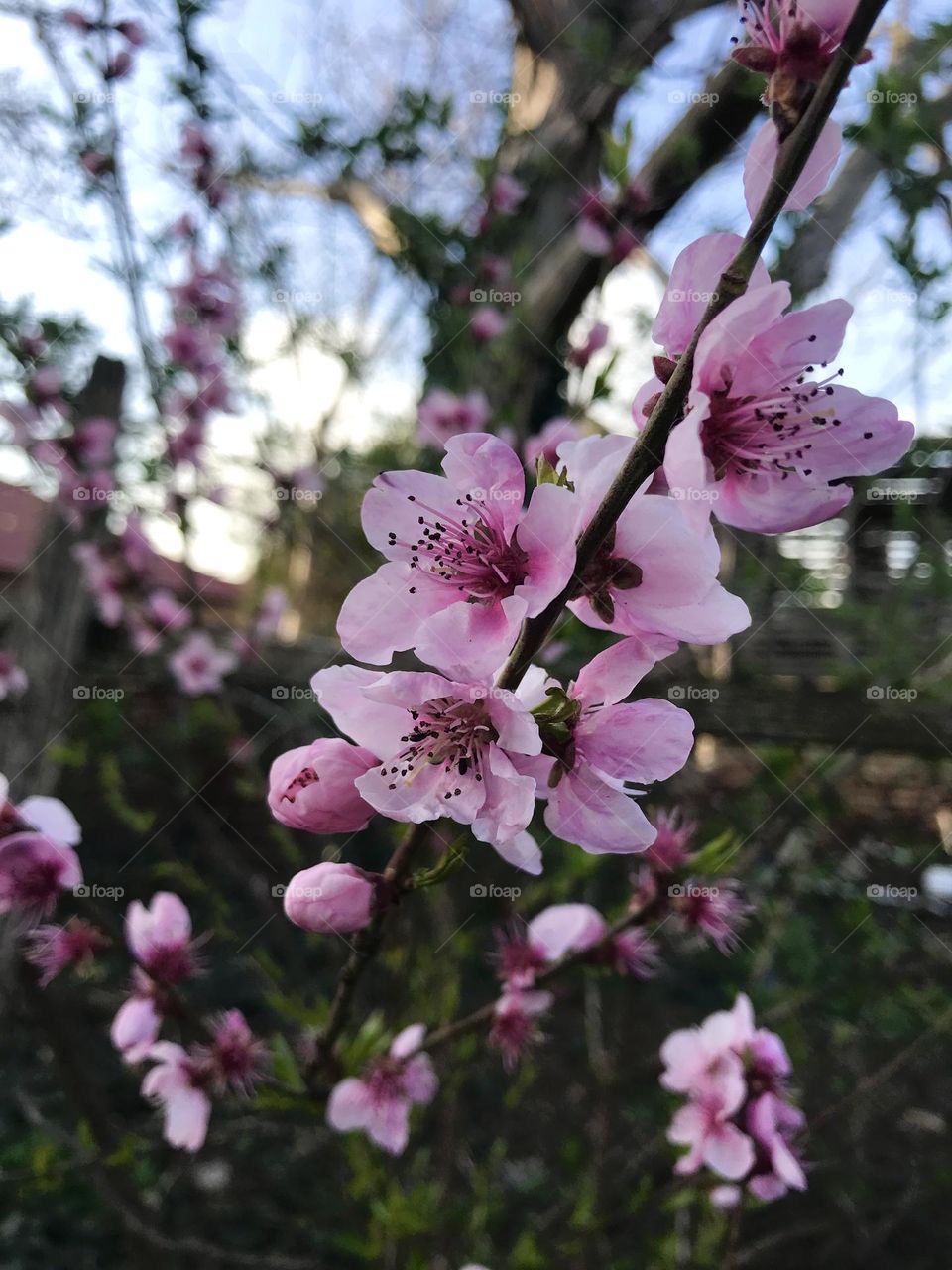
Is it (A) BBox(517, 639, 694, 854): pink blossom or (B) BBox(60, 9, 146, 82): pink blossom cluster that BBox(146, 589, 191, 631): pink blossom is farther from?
(A) BBox(517, 639, 694, 854): pink blossom

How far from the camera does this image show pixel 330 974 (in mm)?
2953

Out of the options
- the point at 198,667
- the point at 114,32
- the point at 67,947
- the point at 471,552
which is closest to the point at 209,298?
the point at 114,32

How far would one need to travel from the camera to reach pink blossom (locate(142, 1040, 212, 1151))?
3.61 feet

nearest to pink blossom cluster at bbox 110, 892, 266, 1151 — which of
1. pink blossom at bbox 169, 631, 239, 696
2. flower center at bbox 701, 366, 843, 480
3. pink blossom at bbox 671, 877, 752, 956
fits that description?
pink blossom at bbox 671, 877, 752, 956

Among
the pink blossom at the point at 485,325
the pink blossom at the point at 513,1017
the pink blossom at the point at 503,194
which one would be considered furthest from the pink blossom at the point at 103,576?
the pink blossom at the point at 513,1017

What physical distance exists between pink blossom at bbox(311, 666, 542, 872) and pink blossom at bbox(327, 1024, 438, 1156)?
0.64 meters

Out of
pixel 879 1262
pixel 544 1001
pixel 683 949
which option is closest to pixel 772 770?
pixel 683 949

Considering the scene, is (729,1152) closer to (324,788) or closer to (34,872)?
(324,788)

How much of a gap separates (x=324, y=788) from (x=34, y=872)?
0.60 meters

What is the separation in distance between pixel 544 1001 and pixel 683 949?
1508mm

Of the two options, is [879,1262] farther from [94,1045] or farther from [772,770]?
[94,1045]

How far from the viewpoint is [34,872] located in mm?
1008

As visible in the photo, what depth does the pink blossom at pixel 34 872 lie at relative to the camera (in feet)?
3.20

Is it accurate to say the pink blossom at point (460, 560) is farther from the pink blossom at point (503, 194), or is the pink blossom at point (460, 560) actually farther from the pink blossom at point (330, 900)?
the pink blossom at point (503, 194)
